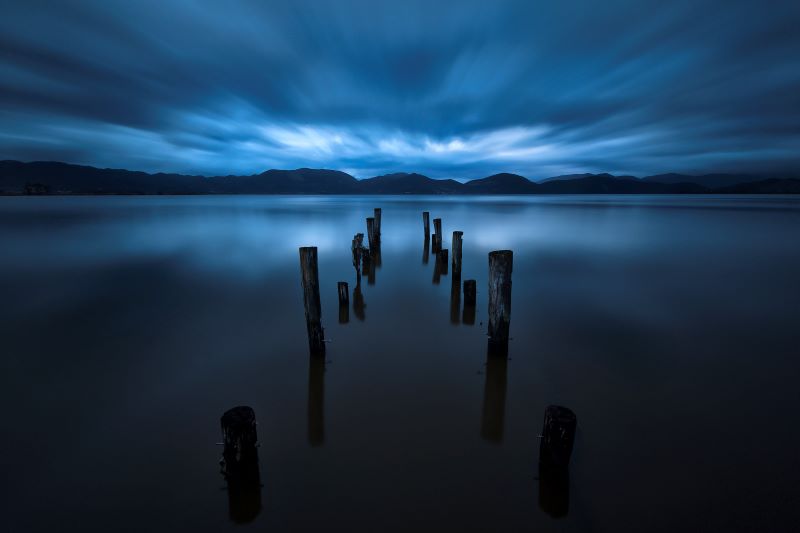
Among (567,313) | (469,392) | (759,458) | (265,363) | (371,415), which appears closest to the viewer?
(759,458)

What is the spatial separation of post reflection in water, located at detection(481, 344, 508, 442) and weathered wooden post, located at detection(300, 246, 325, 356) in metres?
2.90

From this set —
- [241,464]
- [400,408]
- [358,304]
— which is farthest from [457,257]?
[241,464]

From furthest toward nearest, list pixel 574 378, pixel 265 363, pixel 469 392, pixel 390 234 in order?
pixel 390 234 → pixel 265 363 → pixel 574 378 → pixel 469 392

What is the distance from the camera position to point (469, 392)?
509cm

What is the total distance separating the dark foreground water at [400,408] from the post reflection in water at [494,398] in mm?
39

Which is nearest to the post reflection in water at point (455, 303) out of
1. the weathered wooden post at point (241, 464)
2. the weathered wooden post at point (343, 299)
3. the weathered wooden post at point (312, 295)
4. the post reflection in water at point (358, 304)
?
the post reflection in water at point (358, 304)

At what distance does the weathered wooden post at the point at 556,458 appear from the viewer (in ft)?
10.5

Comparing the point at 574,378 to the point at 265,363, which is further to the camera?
the point at 265,363

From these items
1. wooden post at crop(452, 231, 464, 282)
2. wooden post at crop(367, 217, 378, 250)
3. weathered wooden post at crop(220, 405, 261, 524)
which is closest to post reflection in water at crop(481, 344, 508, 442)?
weathered wooden post at crop(220, 405, 261, 524)

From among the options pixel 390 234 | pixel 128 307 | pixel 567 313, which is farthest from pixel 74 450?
pixel 390 234

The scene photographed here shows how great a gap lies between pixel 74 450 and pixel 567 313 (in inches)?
356

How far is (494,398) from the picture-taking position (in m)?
4.97

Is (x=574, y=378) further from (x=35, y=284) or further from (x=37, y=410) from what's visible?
(x=35, y=284)

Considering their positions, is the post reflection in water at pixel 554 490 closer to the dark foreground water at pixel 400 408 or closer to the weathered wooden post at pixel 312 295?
the dark foreground water at pixel 400 408
